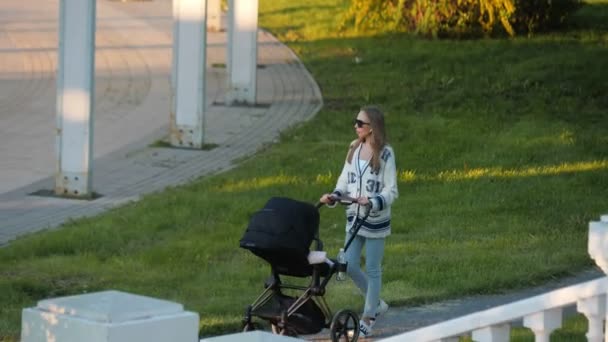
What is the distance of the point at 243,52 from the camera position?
20375 mm

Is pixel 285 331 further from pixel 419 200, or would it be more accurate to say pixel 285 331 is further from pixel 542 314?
pixel 419 200

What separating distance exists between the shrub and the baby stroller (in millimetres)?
17256

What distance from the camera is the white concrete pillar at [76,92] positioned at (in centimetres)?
1403

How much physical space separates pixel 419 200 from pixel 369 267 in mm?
4839

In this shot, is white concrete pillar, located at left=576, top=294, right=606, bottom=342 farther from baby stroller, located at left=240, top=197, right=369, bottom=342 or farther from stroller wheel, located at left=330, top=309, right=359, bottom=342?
stroller wheel, located at left=330, top=309, right=359, bottom=342

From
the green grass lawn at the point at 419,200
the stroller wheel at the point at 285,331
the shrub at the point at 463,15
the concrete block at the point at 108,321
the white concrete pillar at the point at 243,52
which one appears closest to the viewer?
the concrete block at the point at 108,321

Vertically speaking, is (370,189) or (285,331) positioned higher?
(370,189)

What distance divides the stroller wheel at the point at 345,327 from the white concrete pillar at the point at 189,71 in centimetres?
873

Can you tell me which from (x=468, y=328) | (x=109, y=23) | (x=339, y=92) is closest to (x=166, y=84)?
(x=339, y=92)

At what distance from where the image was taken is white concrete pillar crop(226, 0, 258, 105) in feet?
66.8

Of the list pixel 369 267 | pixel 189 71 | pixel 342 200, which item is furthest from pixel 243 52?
pixel 342 200

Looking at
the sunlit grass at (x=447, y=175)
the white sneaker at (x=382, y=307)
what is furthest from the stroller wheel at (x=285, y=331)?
the sunlit grass at (x=447, y=175)

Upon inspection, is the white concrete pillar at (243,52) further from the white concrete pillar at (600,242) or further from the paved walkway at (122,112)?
the white concrete pillar at (600,242)

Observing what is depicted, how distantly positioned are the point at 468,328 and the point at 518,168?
10359 mm
